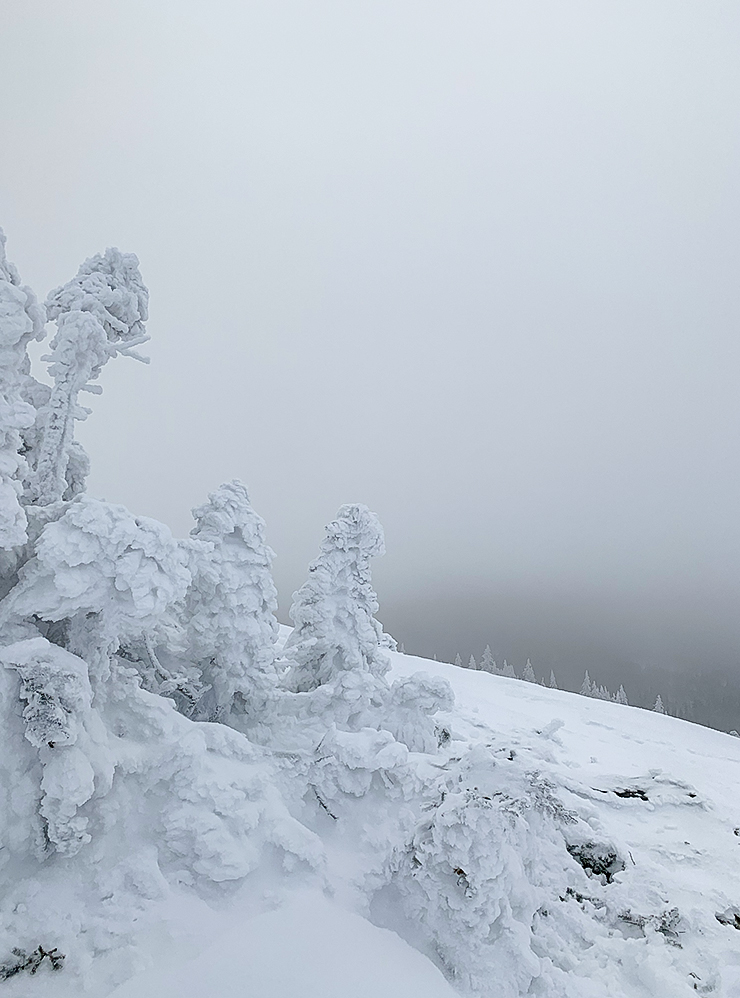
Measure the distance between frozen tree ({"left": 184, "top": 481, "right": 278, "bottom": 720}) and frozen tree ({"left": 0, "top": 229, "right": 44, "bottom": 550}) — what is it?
4302mm

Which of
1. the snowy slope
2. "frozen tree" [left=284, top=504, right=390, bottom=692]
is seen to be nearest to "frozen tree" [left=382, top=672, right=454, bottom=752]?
"frozen tree" [left=284, top=504, right=390, bottom=692]

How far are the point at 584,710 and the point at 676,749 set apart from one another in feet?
17.2

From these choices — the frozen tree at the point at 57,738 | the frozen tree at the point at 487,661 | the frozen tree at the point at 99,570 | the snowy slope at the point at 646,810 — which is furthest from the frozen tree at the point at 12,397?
the frozen tree at the point at 487,661

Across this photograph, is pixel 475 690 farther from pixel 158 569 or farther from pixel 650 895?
pixel 158 569

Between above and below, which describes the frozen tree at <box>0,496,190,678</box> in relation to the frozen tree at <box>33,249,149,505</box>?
below

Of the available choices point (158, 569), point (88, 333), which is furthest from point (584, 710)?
point (88, 333)

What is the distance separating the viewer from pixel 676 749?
2380 cm

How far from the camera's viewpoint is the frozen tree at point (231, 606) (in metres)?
12.5

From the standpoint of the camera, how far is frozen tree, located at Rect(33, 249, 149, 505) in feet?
35.5

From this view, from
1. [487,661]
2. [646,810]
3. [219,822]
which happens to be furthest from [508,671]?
[219,822]

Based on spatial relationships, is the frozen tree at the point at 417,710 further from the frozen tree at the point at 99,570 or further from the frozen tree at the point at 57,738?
the frozen tree at the point at 57,738

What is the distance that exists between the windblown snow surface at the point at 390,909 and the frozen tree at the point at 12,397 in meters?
4.70

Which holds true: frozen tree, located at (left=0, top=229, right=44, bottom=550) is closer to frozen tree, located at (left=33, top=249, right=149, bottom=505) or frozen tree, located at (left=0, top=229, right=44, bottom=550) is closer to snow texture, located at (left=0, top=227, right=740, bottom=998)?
snow texture, located at (left=0, top=227, right=740, bottom=998)

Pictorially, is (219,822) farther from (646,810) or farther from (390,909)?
(646,810)
